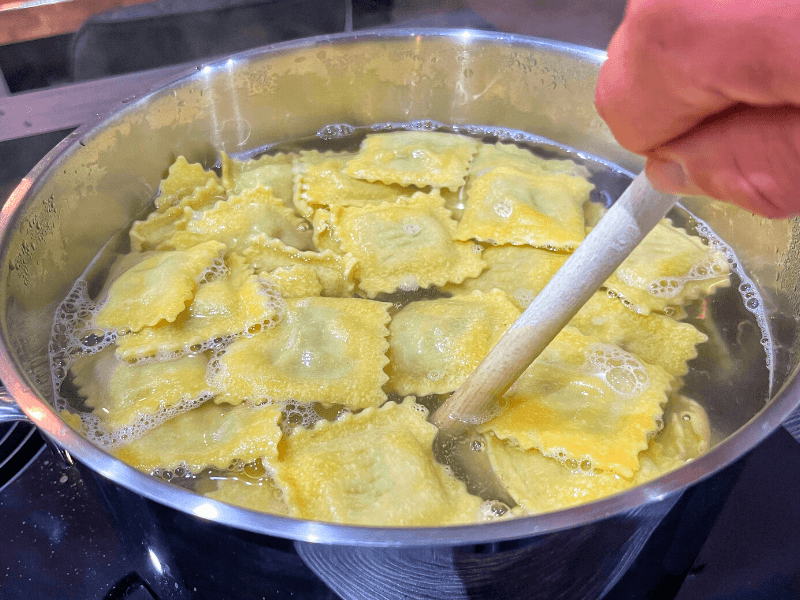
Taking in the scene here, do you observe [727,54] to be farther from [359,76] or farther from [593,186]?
[359,76]

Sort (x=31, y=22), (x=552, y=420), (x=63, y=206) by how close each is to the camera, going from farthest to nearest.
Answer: (x=31, y=22) → (x=63, y=206) → (x=552, y=420)

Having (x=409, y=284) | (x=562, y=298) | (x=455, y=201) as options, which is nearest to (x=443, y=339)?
(x=409, y=284)

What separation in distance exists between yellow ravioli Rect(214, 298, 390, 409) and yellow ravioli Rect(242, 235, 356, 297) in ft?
0.30

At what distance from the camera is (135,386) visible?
4.63 feet

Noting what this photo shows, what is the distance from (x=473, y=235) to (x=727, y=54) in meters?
1.28

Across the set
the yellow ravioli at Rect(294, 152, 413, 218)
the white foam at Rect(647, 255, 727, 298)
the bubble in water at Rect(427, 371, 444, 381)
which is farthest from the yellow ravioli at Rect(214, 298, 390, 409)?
the white foam at Rect(647, 255, 727, 298)

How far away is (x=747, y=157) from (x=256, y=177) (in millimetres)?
1630

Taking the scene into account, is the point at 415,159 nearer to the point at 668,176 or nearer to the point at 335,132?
the point at 335,132

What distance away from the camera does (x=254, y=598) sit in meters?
1.00

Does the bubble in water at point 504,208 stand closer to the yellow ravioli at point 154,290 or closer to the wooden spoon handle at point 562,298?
the wooden spoon handle at point 562,298

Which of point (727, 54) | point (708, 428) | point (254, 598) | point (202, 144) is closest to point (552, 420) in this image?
point (708, 428)

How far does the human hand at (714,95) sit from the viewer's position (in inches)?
21.1

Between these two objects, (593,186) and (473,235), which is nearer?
(473,235)

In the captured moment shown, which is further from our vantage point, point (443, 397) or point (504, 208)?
point (504, 208)
